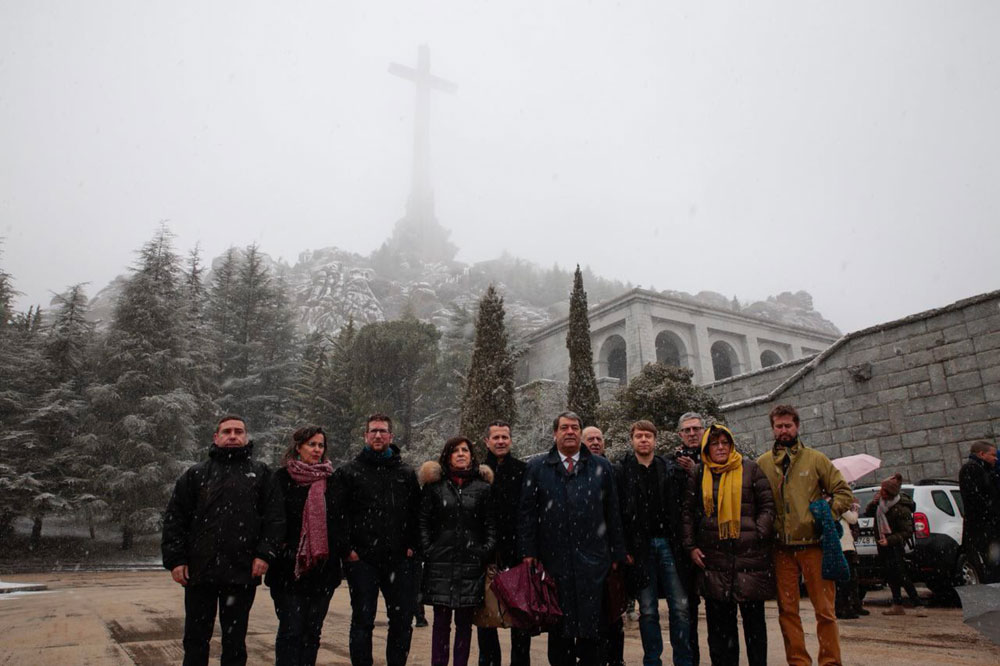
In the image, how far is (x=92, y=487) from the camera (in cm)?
2128

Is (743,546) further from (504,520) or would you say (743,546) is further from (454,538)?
(454,538)

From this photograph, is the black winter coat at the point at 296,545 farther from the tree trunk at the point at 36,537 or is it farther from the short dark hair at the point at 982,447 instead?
the tree trunk at the point at 36,537

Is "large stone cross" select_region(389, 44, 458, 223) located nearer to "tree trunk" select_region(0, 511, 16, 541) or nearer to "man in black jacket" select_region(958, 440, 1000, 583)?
"tree trunk" select_region(0, 511, 16, 541)

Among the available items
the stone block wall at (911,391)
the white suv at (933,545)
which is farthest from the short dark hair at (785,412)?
the stone block wall at (911,391)

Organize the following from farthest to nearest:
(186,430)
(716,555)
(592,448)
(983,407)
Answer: (186,430) < (983,407) < (592,448) < (716,555)

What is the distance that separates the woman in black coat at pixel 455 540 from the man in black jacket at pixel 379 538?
0.59 ft

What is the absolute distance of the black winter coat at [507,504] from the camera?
4.04m

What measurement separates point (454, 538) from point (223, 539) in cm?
137

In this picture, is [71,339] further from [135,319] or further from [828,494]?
[828,494]

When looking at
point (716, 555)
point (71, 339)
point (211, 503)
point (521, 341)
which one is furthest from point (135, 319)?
point (716, 555)

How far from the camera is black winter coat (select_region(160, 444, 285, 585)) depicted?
3545mm

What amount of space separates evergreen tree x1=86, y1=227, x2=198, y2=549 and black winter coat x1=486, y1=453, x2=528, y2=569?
2117 cm

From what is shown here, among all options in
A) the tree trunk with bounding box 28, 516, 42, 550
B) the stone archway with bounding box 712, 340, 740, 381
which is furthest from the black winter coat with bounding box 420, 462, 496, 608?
the stone archway with bounding box 712, 340, 740, 381

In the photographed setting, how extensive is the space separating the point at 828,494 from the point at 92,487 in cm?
2416
